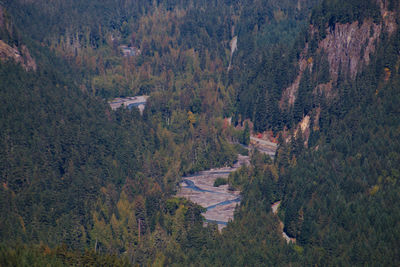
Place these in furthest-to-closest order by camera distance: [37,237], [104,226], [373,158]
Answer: [373,158], [104,226], [37,237]

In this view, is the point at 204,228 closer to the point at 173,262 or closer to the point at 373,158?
the point at 173,262

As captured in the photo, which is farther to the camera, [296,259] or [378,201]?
[378,201]

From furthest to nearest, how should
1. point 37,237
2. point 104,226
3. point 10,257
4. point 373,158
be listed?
point 373,158 → point 104,226 → point 37,237 → point 10,257

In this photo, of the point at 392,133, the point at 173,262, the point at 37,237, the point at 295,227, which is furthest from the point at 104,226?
the point at 392,133

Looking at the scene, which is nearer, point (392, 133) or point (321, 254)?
point (321, 254)

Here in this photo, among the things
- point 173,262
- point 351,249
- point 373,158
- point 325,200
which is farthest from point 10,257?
point 373,158

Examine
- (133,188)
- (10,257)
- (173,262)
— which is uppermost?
(10,257)

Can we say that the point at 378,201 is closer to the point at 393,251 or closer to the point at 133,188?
the point at 393,251

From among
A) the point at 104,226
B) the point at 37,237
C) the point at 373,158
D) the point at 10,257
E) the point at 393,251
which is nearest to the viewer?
the point at 10,257

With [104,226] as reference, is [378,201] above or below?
above
